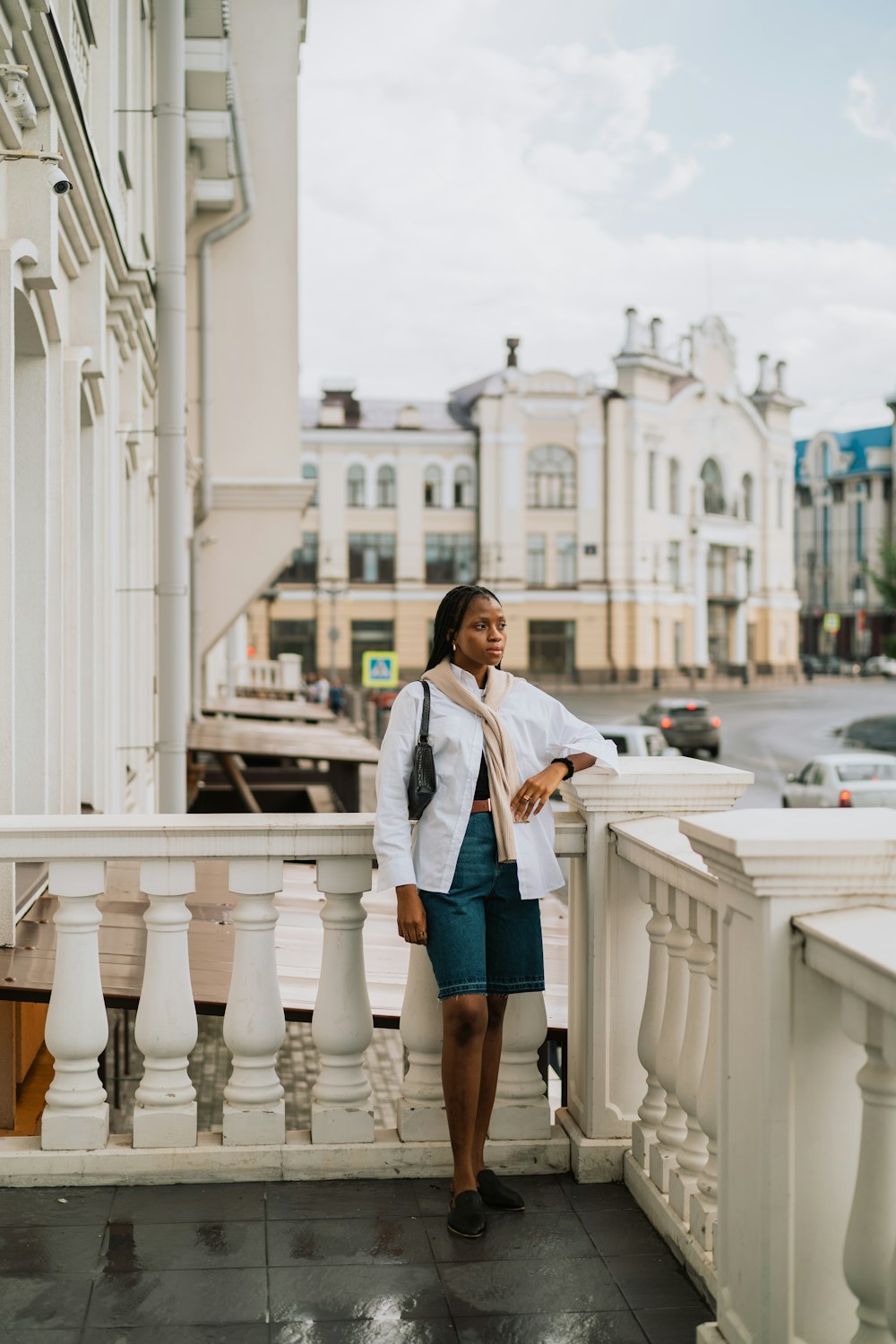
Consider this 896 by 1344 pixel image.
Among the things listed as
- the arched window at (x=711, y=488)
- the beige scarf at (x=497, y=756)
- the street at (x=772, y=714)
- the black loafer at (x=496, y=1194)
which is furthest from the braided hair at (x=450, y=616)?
the arched window at (x=711, y=488)

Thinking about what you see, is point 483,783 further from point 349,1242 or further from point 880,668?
point 880,668

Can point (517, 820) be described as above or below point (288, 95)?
below

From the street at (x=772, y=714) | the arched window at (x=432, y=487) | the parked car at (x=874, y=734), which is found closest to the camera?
the street at (x=772, y=714)

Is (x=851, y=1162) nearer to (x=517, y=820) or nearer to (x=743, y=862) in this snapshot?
(x=743, y=862)

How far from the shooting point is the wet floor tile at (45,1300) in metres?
3.17

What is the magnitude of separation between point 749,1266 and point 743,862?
2.88ft

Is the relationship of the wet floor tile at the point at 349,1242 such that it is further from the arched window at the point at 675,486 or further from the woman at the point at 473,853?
the arched window at the point at 675,486

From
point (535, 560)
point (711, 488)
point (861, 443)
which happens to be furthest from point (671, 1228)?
point (861, 443)

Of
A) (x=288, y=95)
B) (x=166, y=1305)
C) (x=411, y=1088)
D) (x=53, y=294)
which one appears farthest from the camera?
(x=288, y=95)

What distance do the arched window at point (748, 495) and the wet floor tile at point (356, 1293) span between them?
3355 inches

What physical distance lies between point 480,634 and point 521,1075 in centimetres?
142

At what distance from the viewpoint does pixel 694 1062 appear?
3596 millimetres

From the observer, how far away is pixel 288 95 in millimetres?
16656

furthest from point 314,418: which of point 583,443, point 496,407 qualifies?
point 583,443
